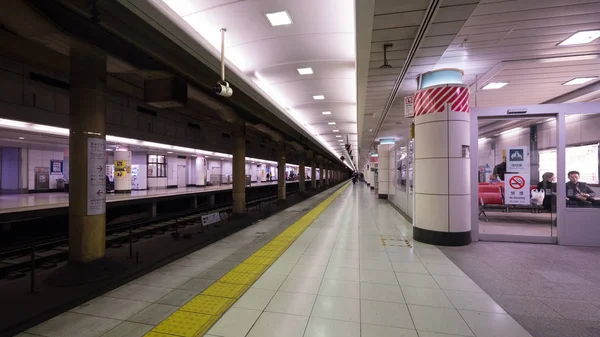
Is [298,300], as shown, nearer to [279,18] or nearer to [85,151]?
[85,151]

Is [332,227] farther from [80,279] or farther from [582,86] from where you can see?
[582,86]

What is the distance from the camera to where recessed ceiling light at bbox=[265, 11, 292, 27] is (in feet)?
16.3

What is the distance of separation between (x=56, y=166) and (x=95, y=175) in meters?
21.7

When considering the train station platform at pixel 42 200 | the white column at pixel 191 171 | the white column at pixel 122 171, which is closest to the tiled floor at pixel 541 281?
the train station platform at pixel 42 200

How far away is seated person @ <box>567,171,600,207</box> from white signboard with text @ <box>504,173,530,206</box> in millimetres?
744

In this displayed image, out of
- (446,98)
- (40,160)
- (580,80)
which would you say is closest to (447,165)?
(446,98)

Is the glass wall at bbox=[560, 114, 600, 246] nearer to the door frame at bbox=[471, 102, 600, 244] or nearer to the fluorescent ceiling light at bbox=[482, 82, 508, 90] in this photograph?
the door frame at bbox=[471, 102, 600, 244]

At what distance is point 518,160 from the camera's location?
6.02 metres

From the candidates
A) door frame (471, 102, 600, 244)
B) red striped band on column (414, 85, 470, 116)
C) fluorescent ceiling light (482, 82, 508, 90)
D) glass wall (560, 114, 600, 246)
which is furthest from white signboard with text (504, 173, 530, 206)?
fluorescent ceiling light (482, 82, 508, 90)

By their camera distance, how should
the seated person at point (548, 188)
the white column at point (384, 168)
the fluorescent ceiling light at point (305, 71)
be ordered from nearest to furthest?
the seated person at point (548, 188)
the fluorescent ceiling light at point (305, 71)
the white column at point (384, 168)

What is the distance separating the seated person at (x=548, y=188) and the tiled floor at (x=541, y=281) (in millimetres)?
1134

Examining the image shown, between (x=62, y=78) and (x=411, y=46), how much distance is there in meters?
8.96

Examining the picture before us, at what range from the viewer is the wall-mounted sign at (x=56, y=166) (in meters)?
19.5

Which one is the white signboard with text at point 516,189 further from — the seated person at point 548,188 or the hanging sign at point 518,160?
the seated person at point 548,188
